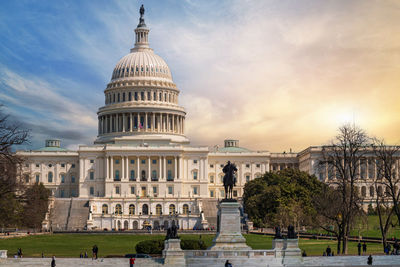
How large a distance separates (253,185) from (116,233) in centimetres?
3061

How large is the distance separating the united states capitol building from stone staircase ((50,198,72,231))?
0.31 m

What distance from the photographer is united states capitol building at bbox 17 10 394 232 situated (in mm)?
158375

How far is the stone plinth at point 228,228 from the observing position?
61969mm

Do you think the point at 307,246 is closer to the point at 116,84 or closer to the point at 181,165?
the point at 181,165

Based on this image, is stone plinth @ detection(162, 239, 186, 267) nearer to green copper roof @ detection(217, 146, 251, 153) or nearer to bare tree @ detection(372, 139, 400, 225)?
bare tree @ detection(372, 139, 400, 225)

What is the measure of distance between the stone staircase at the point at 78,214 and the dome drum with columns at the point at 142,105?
28.1m

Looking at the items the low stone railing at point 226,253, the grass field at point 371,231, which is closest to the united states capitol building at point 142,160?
the grass field at point 371,231

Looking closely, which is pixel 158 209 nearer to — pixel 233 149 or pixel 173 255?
pixel 233 149

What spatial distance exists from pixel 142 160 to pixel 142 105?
624 inches

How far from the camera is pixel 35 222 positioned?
128m

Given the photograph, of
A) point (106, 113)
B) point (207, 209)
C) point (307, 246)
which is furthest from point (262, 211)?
point (106, 113)

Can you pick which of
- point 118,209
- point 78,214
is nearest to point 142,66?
point 118,209

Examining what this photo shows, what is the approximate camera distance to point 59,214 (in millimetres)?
144375

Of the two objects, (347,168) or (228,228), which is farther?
(347,168)
